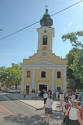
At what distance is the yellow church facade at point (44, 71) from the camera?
116 ft

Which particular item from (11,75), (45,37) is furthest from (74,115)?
(11,75)

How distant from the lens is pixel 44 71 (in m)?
36.1

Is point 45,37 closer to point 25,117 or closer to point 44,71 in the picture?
point 44,71

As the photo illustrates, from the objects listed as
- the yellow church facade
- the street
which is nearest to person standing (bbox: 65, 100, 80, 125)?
the street

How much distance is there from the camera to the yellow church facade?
116 feet

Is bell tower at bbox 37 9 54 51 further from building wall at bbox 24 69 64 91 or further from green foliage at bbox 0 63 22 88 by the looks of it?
green foliage at bbox 0 63 22 88

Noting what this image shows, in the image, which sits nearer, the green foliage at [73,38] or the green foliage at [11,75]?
the green foliage at [73,38]

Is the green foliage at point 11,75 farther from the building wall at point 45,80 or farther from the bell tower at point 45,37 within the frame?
the bell tower at point 45,37

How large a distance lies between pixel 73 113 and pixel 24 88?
102 feet

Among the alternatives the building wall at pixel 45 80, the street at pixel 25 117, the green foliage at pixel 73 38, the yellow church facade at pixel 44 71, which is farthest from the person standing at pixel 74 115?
the building wall at pixel 45 80

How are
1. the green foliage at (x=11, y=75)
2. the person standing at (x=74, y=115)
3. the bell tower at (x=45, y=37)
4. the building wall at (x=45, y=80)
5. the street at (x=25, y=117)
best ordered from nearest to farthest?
1. the person standing at (x=74, y=115)
2. the street at (x=25, y=117)
3. the building wall at (x=45, y=80)
4. the bell tower at (x=45, y=37)
5. the green foliage at (x=11, y=75)

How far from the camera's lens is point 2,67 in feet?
214

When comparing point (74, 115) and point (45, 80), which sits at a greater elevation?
point (45, 80)

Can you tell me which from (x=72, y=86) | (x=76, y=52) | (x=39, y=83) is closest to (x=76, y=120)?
(x=76, y=52)
